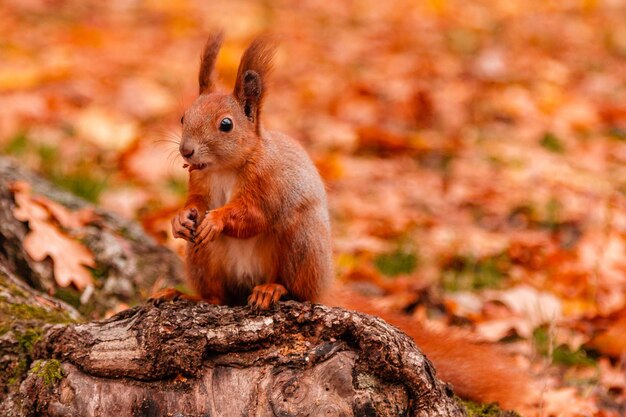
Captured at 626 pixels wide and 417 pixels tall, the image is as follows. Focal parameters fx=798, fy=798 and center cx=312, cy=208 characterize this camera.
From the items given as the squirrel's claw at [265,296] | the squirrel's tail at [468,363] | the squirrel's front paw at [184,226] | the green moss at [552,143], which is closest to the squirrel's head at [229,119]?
the squirrel's front paw at [184,226]

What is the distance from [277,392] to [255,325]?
15 centimetres

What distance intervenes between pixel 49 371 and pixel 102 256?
96 cm

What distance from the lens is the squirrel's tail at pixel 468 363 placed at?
2.00 meters

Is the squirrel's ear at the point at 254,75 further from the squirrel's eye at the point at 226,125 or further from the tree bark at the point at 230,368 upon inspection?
the tree bark at the point at 230,368

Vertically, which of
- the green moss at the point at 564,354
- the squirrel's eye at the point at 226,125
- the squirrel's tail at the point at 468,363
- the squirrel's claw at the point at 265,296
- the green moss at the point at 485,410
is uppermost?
the squirrel's eye at the point at 226,125

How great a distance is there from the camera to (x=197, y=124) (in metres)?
1.85

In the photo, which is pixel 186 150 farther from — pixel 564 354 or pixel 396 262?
pixel 396 262

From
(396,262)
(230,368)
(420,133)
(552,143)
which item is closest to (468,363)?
(230,368)

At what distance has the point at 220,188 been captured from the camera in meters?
1.95

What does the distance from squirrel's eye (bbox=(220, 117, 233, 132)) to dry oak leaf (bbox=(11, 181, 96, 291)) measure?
0.82 meters

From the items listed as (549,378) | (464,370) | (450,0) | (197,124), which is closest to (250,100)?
(197,124)

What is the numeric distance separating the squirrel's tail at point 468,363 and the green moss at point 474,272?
0.99m

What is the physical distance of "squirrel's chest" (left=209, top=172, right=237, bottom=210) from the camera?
6.30ft

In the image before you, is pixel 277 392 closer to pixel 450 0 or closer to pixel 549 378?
pixel 549 378
